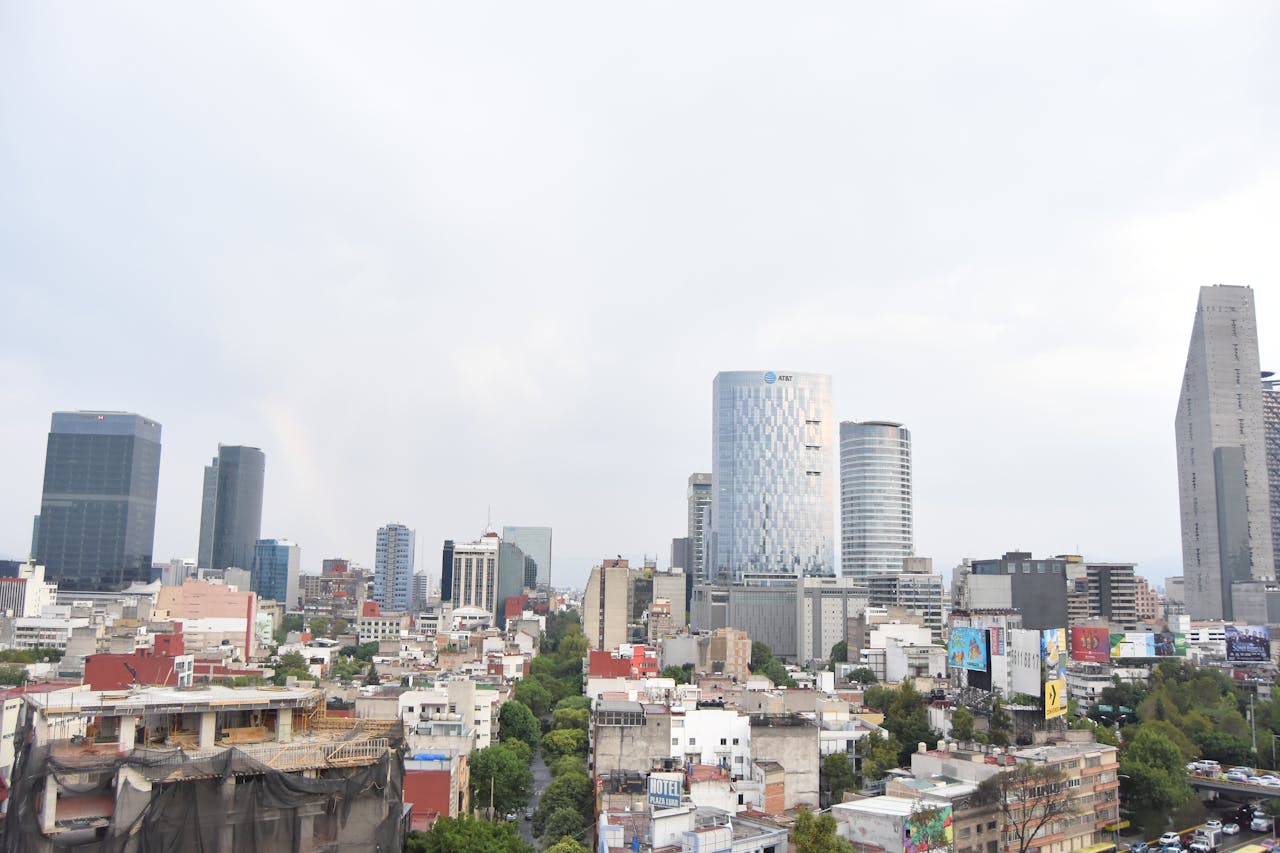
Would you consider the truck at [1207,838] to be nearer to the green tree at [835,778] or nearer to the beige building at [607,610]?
the green tree at [835,778]

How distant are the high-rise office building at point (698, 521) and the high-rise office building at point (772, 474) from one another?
20447 millimetres

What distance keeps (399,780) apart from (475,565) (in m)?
113

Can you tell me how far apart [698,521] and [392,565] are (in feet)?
201

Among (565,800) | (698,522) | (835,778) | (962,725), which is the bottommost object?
(835,778)

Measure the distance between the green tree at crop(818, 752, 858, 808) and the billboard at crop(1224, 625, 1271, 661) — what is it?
49919 mm

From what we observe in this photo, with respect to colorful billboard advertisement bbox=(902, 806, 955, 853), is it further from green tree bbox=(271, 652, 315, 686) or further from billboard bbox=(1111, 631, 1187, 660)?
billboard bbox=(1111, 631, 1187, 660)

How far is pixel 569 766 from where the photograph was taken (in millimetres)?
38125

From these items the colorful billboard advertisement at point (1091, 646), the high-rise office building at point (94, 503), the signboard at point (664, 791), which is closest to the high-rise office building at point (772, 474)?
the colorful billboard advertisement at point (1091, 646)

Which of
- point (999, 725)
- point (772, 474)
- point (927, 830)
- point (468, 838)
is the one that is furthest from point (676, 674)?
point (772, 474)

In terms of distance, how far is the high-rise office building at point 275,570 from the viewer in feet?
601

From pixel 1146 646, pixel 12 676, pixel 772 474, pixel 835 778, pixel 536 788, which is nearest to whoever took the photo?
pixel 835 778

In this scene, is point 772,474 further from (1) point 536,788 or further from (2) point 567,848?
(2) point 567,848

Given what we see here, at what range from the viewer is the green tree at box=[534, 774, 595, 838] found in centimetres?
3375

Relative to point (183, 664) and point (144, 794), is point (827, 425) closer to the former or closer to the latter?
point (183, 664)
